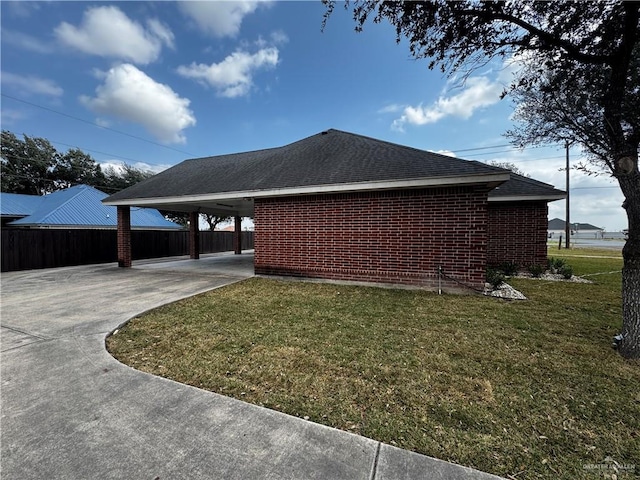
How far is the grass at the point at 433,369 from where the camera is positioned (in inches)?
78.5

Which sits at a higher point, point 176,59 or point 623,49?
point 176,59

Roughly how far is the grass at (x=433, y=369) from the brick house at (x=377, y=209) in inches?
61.6

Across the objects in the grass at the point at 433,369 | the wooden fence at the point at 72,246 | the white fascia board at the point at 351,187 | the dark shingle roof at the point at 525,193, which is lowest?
the grass at the point at 433,369

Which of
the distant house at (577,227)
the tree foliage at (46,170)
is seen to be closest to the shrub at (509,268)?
the tree foliage at (46,170)

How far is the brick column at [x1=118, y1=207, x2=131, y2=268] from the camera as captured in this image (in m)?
11.2

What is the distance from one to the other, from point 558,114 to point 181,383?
987 centimetres

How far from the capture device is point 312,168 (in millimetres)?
8438

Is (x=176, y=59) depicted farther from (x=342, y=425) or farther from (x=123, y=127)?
(x=342, y=425)

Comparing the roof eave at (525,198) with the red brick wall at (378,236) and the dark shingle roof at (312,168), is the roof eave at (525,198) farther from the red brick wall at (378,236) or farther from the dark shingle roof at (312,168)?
the red brick wall at (378,236)

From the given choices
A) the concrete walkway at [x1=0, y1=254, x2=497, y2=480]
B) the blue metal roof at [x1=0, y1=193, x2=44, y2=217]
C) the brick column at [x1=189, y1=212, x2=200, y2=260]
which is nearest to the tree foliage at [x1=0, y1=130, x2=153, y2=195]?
the blue metal roof at [x1=0, y1=193, x2=44, y2=217]

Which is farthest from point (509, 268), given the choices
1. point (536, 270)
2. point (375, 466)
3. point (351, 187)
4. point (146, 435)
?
point (146, 435)

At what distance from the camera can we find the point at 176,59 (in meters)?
13.9

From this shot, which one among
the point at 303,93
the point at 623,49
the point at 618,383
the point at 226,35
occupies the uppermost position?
the point at 226,35

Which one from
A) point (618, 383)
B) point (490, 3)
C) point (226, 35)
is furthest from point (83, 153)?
point (618, 383)
